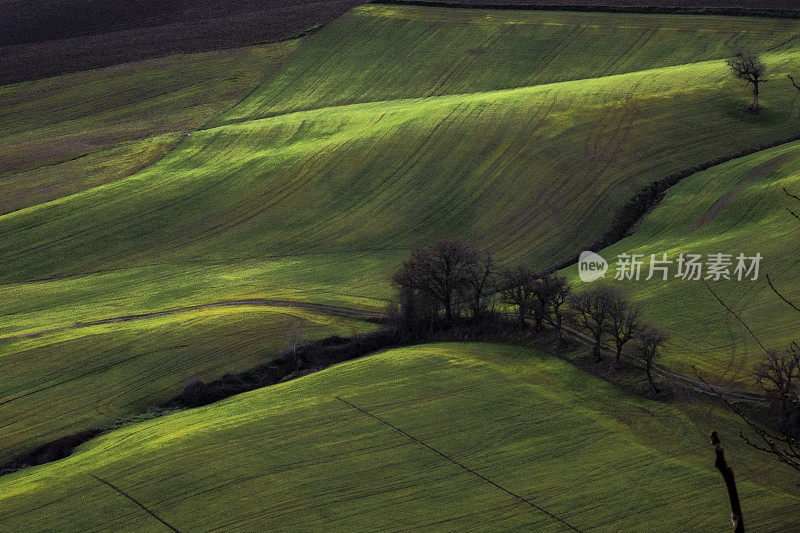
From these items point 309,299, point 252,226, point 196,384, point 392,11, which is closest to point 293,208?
point 252,226

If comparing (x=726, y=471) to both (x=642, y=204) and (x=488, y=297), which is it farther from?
(x=642, y=204)

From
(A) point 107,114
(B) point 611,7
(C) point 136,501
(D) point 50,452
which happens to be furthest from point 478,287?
(B) point 611,7

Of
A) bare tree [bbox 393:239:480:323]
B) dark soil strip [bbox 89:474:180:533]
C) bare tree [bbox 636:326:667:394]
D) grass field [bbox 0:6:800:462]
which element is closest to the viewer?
dark soil strip [bbox 89:474:180:533]

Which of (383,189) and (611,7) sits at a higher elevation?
(611,7)

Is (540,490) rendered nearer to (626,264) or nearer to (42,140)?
(626,264)

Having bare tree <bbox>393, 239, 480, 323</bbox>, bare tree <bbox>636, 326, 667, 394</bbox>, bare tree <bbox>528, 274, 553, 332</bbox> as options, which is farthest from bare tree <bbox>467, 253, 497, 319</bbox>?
bare tree <bbox>636, 326, 667, 394</bbox>

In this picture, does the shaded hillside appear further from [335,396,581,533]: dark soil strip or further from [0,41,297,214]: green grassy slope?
[335,396,581,533]: dark soil strip
